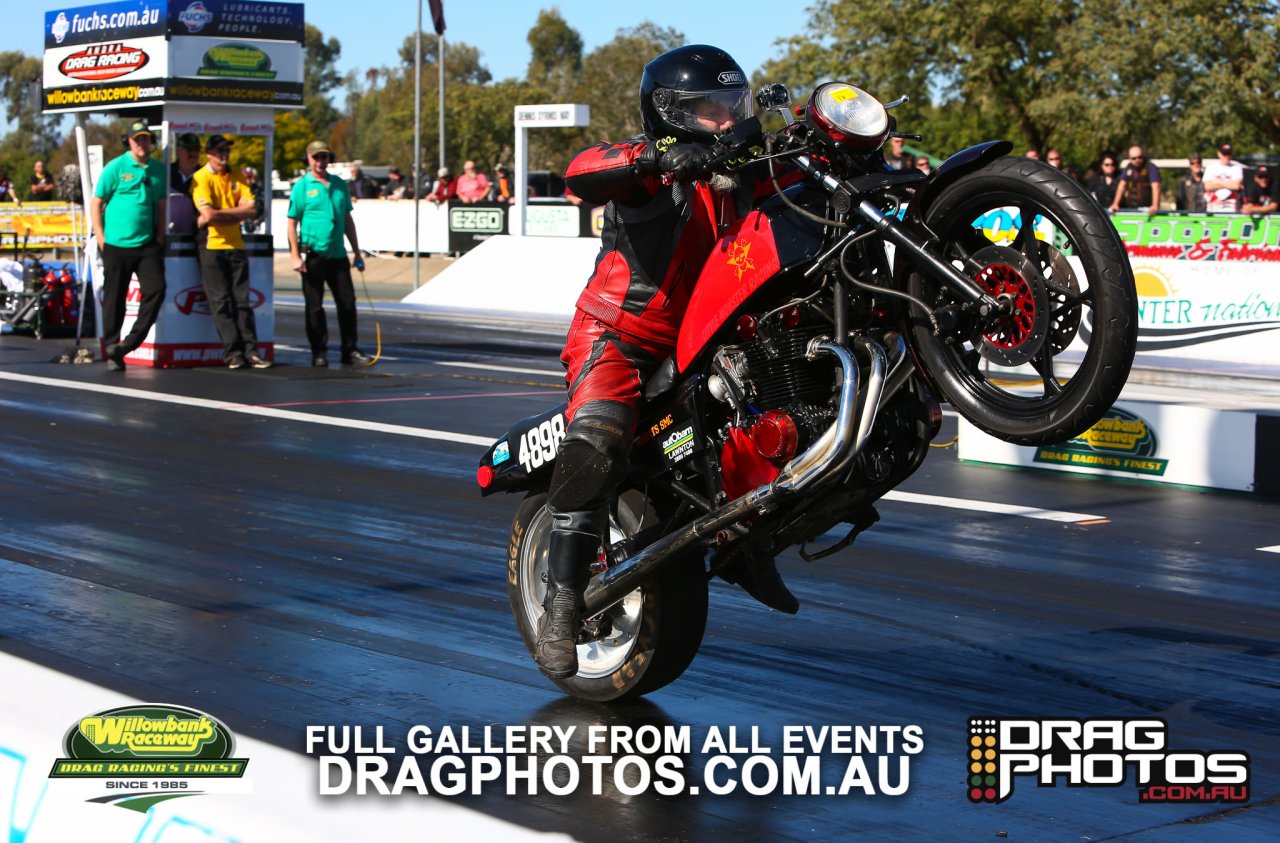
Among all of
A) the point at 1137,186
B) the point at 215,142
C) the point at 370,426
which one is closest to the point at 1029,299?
the point at 370,426

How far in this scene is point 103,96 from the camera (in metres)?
17.7

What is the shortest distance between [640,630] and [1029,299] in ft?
5.33

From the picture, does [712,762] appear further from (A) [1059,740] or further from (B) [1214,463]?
(B) [1214,463]

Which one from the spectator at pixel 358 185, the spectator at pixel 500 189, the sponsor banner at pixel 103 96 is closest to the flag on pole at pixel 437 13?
the spectator at pixel 358 185

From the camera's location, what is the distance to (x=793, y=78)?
59.0 m

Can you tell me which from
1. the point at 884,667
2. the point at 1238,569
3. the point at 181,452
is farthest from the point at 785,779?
the point at 181,452

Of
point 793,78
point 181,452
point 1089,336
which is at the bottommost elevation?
point 181,452

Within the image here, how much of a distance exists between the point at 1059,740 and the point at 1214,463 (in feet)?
19.4

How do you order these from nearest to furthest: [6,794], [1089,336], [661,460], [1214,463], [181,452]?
[6,794] < [1089,336] < [661,460] < [1214,463] < [181,452]

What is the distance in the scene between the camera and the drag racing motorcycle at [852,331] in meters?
4.50

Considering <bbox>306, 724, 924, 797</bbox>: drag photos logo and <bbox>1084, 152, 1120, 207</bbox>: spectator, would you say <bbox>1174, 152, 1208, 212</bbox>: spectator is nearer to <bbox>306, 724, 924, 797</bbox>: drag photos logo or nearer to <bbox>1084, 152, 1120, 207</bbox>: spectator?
<bbox>1084, 152, 1120, 207</bbox>: spectator

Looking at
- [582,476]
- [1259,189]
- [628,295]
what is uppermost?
[1259,189]

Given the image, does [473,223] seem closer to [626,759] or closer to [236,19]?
[236,19]

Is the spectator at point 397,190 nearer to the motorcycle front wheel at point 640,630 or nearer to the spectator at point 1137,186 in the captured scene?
the spectator at point 1137,186
